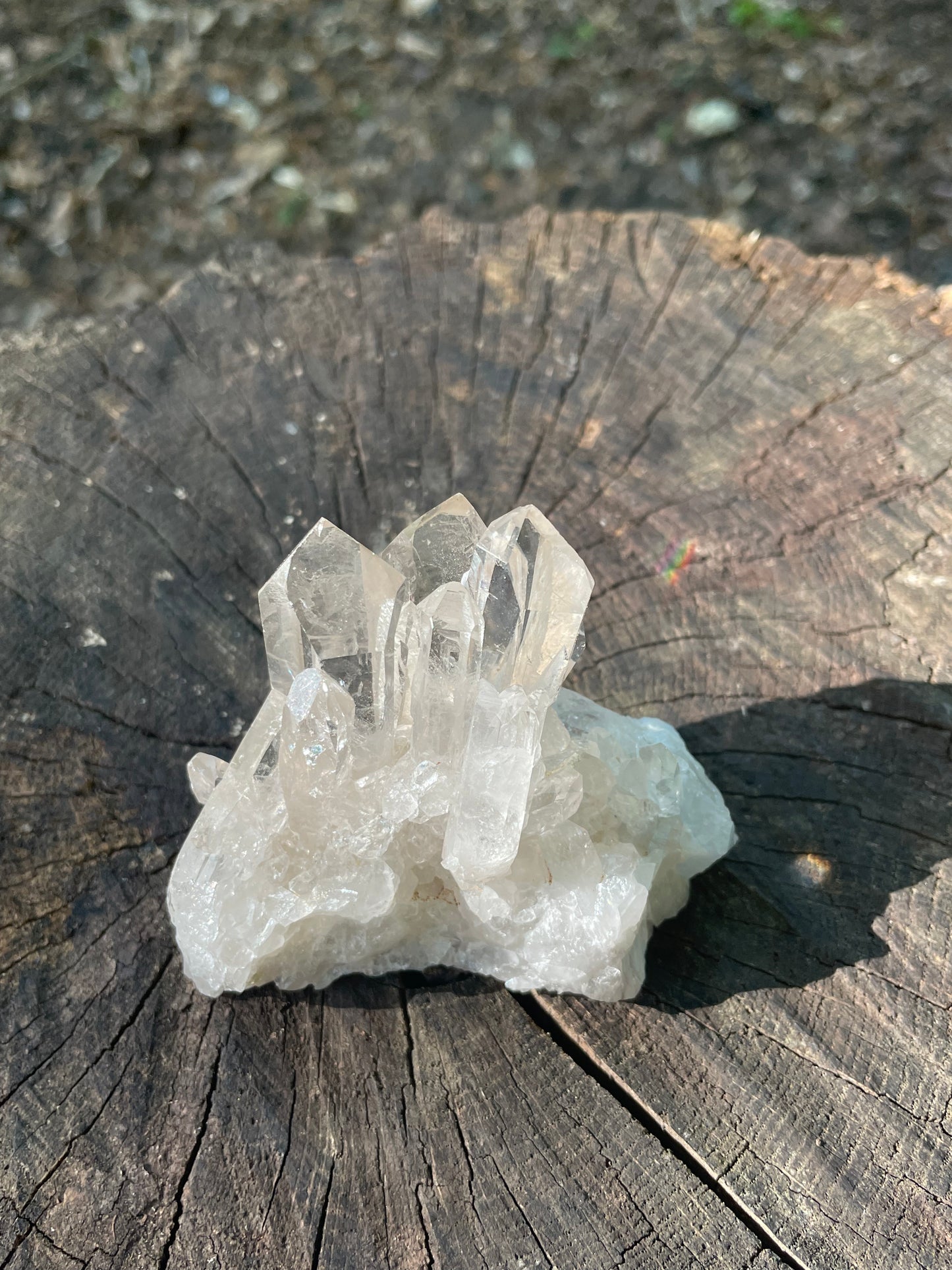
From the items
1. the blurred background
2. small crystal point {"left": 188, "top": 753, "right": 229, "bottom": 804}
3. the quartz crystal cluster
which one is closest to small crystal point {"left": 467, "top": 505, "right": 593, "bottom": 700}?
the quartz crystal cluster

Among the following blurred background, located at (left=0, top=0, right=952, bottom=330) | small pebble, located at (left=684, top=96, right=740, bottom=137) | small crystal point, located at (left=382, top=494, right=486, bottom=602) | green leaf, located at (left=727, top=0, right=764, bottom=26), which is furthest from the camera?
green leaf, located at (left=727, top=0, right=764, bottom=26)

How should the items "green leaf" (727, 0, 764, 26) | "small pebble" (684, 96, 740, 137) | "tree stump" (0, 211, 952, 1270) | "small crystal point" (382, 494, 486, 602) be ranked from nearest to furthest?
1. "tree stump" (0, 211, 952, 1270)
2. "small crystal point" (382, 494, 486, 602)
3. "small pebble" (684, 96, 740, 137)
4. "green leaf" (727, 0, 764, 26)

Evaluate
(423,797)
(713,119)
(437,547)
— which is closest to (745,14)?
(713,119)

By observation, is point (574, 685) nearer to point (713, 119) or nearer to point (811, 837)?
point (811, 837)

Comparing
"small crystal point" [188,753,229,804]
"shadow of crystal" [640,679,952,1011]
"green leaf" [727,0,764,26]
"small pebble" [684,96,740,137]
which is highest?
"green leaf" [727,0,764,26]

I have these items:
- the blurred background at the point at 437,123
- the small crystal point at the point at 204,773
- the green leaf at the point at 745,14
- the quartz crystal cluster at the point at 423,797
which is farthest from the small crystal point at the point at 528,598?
the green leaf at the point at 745,14

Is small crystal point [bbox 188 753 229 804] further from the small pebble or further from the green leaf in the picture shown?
the green leaf

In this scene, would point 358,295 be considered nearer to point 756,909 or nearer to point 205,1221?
point 756,909

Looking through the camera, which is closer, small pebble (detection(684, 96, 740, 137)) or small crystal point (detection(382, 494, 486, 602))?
small crystal point (detection(382, 494, 486, 602))
